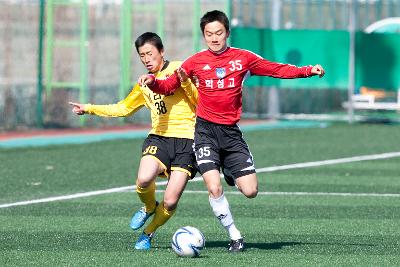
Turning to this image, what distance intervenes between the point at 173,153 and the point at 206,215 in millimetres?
1948

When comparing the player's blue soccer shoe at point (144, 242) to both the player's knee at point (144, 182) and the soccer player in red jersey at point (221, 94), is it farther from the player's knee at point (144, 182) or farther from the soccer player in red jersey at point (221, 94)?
the soccer player in red jersey at point (221, 94)

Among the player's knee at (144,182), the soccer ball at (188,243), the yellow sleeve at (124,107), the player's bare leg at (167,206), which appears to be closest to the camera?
the soccer ball at (188,243)

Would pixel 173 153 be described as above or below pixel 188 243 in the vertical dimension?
above

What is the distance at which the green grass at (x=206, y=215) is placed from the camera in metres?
9.82

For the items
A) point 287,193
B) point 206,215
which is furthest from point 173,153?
point 287,193

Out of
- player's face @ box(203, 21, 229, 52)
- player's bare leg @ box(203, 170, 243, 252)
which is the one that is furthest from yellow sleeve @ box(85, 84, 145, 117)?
player's bare leg @ box(203, 170, 243, 252)

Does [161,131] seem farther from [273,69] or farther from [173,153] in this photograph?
[273,69]

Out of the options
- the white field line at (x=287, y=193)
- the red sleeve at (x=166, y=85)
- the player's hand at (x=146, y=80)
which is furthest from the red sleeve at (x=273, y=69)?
the white field line at (x=287, y=193)

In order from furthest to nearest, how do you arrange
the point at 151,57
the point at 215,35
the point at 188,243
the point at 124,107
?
the point at 124,107 < the point at 151,57 < the point at 215,35 < the point at 188,243

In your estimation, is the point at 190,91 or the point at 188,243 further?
the point at 190,91

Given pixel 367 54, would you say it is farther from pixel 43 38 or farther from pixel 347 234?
pixel 347 234

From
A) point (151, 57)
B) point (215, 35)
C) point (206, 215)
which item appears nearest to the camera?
point (215, 35)

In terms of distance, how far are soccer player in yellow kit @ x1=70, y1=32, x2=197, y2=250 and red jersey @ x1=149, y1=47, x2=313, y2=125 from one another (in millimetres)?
152

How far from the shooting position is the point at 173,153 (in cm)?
1070
